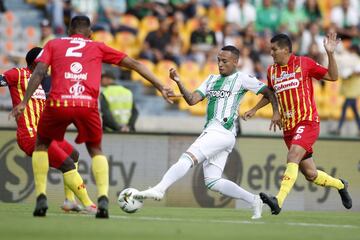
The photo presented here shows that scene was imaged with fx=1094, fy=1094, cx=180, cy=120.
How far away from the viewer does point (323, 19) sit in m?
27.2

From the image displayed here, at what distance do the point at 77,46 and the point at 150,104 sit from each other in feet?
38.1

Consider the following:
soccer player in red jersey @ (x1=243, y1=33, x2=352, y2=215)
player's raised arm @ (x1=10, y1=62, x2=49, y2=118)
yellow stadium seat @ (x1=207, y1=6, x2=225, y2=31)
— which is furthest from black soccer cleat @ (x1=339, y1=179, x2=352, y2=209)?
yellow stadium seat @ (x1=207, y1=6, x2=225, y2=31)

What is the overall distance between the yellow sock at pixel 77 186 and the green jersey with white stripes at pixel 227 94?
1.71 meters

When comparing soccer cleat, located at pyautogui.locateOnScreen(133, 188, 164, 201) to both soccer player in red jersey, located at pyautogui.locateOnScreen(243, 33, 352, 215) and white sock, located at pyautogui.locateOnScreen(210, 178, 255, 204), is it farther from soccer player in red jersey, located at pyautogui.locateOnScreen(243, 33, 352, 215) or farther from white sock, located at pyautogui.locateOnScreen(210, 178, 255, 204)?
soccer player in red jersey, located at pyautogui.locateOnScreen(243, 33, 352, 215)

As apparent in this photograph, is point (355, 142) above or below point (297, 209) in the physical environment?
above

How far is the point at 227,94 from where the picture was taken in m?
12.8

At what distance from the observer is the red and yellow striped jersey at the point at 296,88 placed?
13.1m

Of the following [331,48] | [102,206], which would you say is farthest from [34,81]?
[331,48]

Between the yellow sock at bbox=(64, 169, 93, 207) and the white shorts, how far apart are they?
1.31 metres

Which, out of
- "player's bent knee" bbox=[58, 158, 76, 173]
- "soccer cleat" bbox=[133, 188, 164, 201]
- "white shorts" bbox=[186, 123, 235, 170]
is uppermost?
"white shorts" bbox=[186, 123, 235, 170]

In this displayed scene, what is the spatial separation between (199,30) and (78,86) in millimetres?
12878

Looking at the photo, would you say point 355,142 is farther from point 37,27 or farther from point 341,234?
point 37,27

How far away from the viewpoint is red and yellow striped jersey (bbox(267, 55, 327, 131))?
13117 mm

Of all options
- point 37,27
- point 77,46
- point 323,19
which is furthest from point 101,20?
point 77,46
